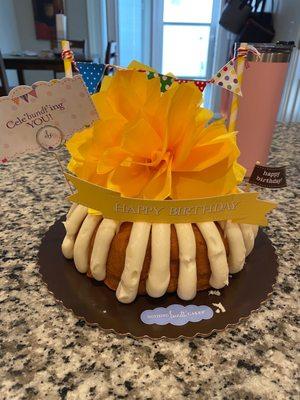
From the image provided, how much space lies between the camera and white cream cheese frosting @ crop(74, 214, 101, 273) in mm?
514

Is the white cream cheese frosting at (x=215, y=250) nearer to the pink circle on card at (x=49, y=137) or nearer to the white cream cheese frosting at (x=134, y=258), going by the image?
the white cream cheese frosting at (x=134, y=258)

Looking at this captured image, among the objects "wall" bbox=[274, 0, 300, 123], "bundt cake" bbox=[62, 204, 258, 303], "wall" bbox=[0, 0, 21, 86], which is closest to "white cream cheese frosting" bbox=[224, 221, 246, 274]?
"bundt cake" bbox=[62, 204, 258, 303]

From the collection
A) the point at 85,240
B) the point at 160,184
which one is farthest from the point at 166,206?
the point at 85,240

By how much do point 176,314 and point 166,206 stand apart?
154mm

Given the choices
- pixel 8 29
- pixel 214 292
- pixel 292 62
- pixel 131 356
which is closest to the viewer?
pixel 131 356

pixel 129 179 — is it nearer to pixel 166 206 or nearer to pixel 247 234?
pixel 166 206

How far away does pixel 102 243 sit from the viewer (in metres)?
0.49

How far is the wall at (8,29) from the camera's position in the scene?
14.2ft

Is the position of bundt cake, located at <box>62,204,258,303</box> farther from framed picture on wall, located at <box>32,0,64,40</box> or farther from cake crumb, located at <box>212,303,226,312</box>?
framed picture on wall, located at <box>32,0,64,40</box>

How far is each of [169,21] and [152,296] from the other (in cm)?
414

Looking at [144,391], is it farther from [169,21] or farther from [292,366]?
[169,21]

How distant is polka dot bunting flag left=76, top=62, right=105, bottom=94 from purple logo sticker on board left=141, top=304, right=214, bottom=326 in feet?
1.22

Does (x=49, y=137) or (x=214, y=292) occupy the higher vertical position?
(x=49, y=137)

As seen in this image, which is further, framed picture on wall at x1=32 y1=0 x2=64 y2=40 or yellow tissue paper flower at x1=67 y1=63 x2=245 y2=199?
framed picture on wall at x1=32 y1=0 x2=64 y2=40
